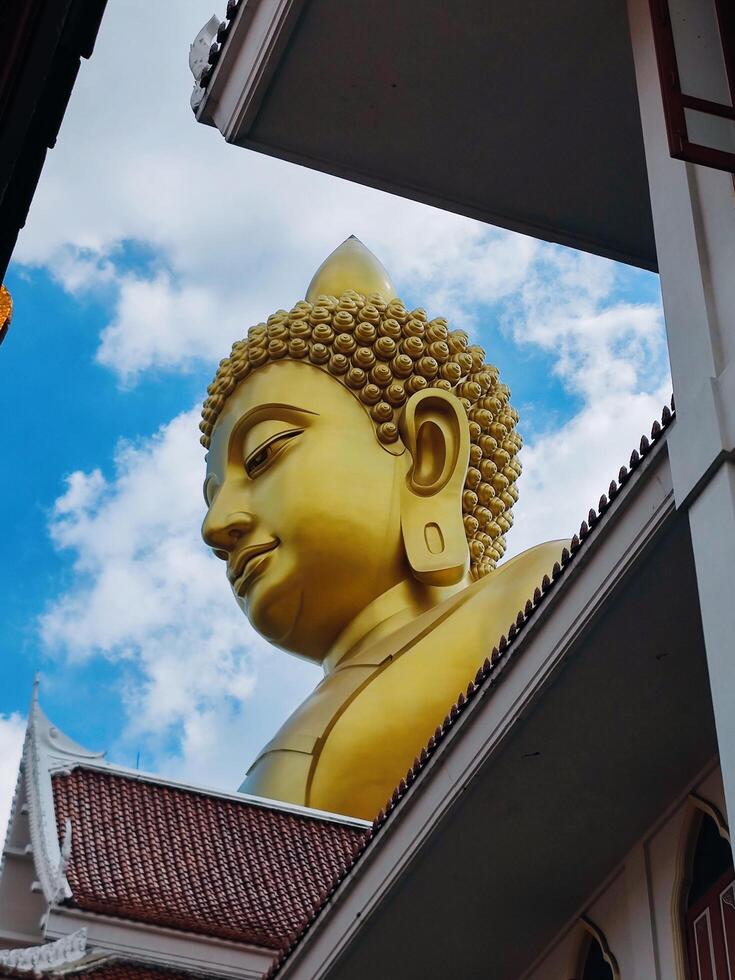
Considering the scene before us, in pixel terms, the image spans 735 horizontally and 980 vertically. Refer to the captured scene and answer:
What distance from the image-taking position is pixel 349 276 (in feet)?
58.3

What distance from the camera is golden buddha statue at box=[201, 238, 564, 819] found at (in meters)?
14.8

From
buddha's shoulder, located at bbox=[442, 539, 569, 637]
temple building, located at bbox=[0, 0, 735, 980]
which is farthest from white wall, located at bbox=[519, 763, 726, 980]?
buddha's shoulder, located at bbox=[442, 539, 569, 637]

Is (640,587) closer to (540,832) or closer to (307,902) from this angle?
(540,832)

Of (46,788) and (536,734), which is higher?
(46,788)

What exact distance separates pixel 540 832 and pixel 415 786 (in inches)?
20.5

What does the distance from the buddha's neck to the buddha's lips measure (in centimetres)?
101

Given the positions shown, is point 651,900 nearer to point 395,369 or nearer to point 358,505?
point 358,505

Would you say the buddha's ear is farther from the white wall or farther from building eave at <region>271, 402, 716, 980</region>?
the white wall

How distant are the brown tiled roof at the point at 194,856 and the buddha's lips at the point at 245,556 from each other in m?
4.21

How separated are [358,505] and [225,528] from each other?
3.88 feet

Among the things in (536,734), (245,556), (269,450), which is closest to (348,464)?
(269,450)

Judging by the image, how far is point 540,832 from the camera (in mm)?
6852

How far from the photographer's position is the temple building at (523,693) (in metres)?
5.82

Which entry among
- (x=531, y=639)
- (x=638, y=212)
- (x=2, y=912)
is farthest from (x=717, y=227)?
(x=2, y=912)
